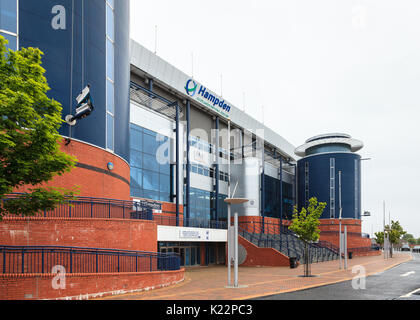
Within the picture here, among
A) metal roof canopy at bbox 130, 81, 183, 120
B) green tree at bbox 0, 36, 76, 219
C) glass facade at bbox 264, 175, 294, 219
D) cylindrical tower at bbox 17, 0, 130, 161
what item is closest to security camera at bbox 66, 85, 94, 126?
cylindrical tower at bbox 17, 0, 130, 161

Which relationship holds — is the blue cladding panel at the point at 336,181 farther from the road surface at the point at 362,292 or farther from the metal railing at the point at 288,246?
the road surface at the point at 362,292

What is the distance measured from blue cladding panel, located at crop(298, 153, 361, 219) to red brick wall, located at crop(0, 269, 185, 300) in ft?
163

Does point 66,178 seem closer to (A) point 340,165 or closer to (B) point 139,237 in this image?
(B) point 139,237

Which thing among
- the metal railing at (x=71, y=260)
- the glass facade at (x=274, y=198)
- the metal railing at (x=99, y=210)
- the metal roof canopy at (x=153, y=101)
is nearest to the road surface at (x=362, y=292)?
the metal railing at (x=71, y=260)

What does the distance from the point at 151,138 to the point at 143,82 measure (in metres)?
6.25

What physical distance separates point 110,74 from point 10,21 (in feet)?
21.8

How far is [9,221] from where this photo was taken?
1584cm

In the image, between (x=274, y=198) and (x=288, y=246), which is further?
(x=274, y=198)

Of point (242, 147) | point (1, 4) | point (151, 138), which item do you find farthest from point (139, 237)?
point (242, 147)

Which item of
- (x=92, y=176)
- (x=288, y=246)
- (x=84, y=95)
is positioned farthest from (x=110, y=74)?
(x=288, y=246)

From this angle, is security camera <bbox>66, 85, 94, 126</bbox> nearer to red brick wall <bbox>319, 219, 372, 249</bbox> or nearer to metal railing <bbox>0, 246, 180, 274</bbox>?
metal railing <bbox>0, 246, 180, 274</bbox>

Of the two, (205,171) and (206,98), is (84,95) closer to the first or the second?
(205,171)

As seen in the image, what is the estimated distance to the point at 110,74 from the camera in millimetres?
24547

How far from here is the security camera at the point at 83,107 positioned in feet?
63.3
